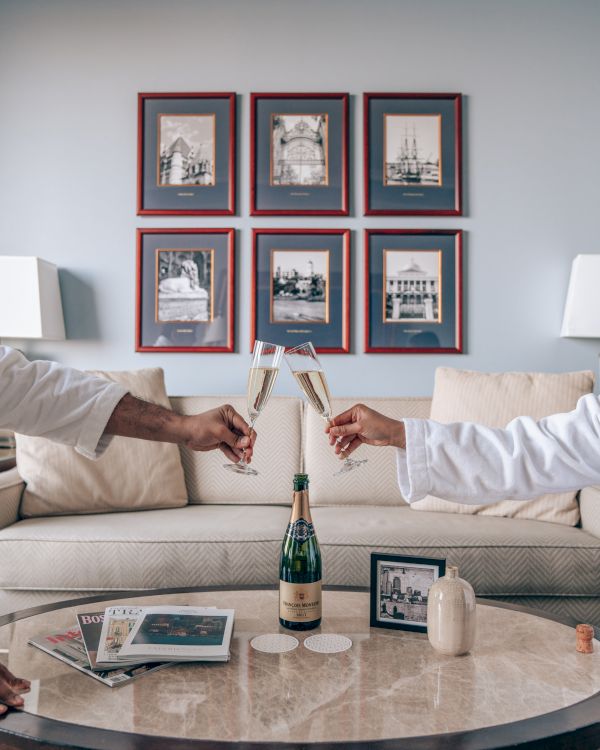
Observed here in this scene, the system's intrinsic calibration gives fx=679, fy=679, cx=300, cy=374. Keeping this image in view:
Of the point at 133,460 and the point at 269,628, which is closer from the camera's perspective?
the point at 269,628

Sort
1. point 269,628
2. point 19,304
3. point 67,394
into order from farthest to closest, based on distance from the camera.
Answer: point 19,304 → point 67,394 → point 269,628

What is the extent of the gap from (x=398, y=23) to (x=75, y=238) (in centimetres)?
179

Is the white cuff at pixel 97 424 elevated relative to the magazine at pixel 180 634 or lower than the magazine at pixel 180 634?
elevated

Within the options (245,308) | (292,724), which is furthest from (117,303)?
(292,724)

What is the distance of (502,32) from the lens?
312 cm

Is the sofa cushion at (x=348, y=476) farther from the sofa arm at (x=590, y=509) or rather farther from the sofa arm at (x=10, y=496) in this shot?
the sofa arm at (x=10, y=496)

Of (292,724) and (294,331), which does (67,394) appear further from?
(294,331)

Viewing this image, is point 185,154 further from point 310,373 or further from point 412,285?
point 310,373

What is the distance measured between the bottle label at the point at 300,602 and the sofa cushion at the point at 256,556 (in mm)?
795

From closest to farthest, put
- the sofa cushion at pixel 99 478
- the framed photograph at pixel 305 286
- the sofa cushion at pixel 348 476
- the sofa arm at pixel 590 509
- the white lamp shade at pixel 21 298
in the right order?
the sofa arm at pixel 590 509 < the sofa cushion at pixel 99 478 < the sofa cushion at pixel 348 476 < the white lamp shade at pixel 21 298 < the framed photograph at pixel 305 286

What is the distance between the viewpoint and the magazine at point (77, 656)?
1.04 m

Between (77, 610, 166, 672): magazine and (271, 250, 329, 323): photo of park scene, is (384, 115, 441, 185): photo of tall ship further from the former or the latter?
(77, 610, 166, 672): magazine

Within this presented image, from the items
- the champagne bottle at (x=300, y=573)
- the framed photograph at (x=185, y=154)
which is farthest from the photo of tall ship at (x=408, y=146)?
the champagne bottle at (x=300, y=573)

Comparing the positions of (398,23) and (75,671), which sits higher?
(398,23)
